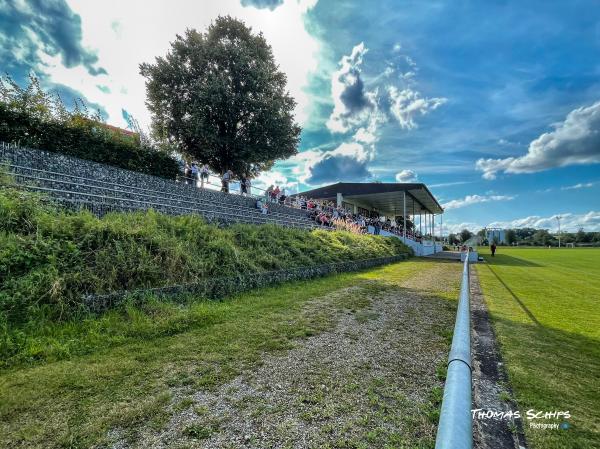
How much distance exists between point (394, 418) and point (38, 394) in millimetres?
3074

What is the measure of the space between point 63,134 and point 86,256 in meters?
8.70

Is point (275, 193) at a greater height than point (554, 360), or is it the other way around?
point (275, 193)

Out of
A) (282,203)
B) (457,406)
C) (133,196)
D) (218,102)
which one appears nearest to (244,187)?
(282,203)

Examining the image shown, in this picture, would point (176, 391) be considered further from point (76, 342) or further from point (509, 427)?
point (509, 427)

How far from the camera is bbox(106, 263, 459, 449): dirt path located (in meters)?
2.07

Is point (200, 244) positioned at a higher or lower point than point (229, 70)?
lower

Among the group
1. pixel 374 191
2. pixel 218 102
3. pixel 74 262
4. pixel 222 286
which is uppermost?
pixel 218 102

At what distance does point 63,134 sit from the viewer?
35.4 ft

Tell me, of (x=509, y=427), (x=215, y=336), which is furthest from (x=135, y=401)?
(x=509, y=427)

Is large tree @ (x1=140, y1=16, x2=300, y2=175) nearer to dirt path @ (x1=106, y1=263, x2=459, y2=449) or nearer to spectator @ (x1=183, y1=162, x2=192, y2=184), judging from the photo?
spectator @ (x1=183, y1=162, x2=192, y2=184)

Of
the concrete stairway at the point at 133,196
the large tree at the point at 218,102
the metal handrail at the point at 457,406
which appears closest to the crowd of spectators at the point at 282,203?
the concrete stairway at the point at 133,196

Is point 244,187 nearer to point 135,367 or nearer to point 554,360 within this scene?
point 135,367

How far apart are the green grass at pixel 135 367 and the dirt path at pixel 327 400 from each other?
130 millimetres

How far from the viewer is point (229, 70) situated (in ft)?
72.4
